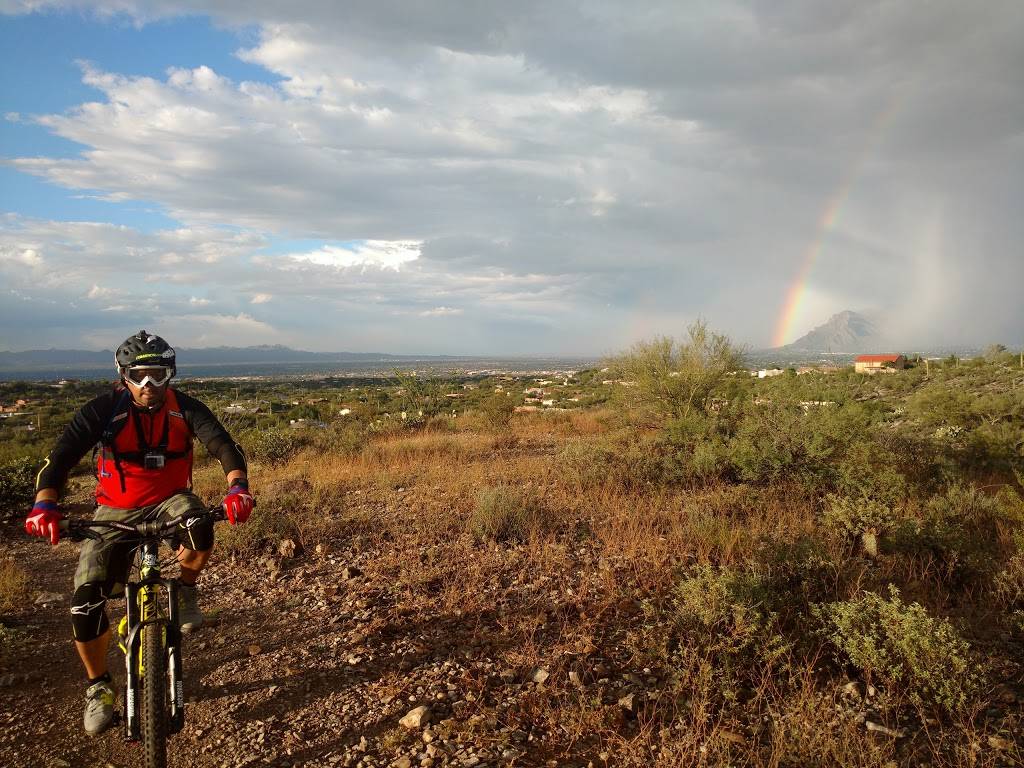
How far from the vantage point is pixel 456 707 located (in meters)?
3.51

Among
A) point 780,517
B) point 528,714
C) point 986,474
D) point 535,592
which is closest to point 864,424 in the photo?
point 986,474

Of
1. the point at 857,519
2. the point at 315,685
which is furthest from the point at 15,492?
the point at 857,519

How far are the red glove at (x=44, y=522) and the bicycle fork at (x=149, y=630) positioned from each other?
0.47 m

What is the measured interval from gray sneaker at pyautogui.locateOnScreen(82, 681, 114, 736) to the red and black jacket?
103 cm

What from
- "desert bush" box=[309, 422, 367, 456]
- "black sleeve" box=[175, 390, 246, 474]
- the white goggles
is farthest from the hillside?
"desert bush" box=[309, 422, 367, 456]

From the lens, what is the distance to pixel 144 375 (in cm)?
336

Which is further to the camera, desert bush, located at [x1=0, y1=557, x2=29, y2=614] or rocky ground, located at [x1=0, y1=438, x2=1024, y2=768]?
desert bush, located at [x1=0, y1=557, x2=29, y2=614]

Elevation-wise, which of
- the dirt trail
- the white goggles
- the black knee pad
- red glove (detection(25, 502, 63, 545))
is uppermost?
the white goggles

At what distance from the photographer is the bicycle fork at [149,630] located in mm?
3037

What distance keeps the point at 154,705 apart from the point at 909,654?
4334 millimetres

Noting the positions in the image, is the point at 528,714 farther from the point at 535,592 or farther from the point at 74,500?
the point at 74,500

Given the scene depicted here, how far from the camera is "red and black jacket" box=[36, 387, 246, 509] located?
327 cm

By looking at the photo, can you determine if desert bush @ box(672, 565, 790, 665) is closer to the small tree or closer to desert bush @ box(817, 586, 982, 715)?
desert bush @ box(817, 586, 982, 715)

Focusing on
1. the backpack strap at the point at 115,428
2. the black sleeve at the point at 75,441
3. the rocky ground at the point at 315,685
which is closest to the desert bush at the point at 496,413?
the rocky ground at the point at 315,685
